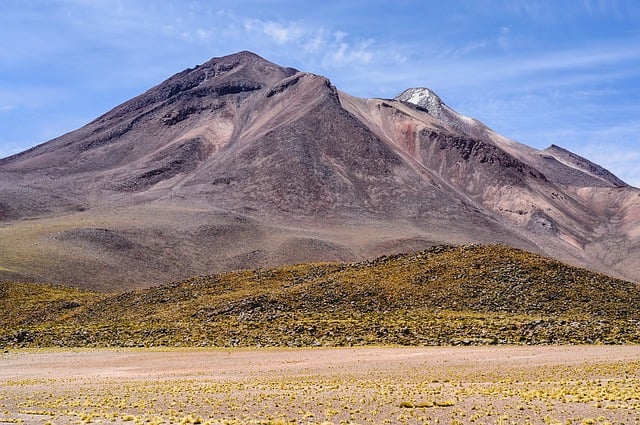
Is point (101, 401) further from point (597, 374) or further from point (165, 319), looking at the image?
point (165, 319)

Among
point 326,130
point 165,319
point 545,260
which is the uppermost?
point 326,130

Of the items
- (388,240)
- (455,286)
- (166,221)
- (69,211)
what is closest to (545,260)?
(455,286)

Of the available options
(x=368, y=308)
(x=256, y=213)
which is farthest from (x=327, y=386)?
(x=256, y=213)

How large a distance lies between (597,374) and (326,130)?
16805 cm

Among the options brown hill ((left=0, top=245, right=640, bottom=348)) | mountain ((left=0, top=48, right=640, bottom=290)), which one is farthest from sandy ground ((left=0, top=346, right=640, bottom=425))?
mountain ((left=0, top=48, right=640, bottom=290))

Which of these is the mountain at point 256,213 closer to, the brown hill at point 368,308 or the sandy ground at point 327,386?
the brown hill at point 368,308

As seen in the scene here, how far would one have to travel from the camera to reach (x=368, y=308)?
48.9 meters

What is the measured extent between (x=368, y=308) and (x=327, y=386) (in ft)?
75.6

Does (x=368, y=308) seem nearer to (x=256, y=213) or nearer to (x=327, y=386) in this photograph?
(x=327, y=386)

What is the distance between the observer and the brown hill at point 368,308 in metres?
42.6

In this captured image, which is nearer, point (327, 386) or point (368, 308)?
point (327, 386)

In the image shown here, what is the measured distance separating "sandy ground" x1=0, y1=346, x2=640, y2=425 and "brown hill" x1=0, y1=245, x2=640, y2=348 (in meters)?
3.07

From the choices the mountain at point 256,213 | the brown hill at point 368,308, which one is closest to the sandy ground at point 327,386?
the brown hill at point 368,308

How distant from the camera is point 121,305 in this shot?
56562 mm
